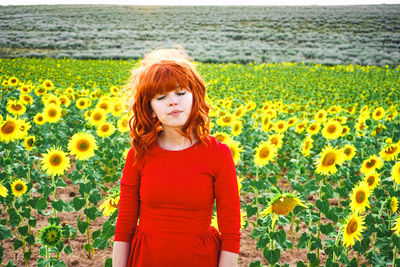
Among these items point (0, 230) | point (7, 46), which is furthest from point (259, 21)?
point (0, 230)

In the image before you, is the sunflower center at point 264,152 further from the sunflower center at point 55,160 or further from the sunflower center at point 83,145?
the sunflower center at point 55,160

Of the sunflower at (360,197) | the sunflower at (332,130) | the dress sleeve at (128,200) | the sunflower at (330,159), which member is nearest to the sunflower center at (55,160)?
the dress sleeve at (128,200)

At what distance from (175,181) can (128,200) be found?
317 mm

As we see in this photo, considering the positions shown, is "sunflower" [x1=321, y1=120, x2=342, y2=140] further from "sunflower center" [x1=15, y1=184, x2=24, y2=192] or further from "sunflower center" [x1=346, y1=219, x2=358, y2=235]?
"sunflower center" [x1=15, y1=184, x2=24, y2=192]

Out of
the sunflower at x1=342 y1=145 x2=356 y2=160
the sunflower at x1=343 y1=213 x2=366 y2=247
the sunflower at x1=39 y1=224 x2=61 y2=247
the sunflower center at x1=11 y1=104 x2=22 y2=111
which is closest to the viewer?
the sunflower at x1=39 y1=224 x2=61 y2=247

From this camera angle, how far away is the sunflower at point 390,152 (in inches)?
126

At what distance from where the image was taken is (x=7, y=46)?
104ft

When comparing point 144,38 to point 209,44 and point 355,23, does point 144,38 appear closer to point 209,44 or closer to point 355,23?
point 209,44

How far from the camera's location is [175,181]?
151 cm

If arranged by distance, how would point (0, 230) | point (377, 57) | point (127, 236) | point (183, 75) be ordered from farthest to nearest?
point (377, 57) < point (0, 230) < point (127, 236) < point (183, 75)

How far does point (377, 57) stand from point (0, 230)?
30876mm

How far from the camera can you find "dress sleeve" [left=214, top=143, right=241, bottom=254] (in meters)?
1.55

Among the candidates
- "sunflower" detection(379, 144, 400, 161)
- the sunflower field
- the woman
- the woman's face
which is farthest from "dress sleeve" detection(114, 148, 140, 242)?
"sunflower" detection(379, 144, 400, 161)

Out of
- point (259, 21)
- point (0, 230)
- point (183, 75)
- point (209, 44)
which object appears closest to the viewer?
point (183, 75)
